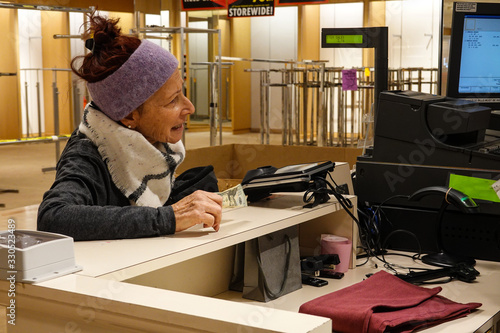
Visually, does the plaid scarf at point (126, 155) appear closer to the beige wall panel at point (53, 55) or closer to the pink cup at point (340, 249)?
the pink cup at point (340, 249)

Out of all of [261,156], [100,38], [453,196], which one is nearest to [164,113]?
[100,38]

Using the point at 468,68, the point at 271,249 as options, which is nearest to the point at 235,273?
the point at 271,249

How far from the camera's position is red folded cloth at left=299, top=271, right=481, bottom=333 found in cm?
122

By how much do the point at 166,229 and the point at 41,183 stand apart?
5986 mm

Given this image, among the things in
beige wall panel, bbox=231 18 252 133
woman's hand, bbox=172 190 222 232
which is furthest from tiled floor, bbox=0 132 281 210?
woman's hand, bbox=172 190 222 232

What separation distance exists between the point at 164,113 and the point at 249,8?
6349mm

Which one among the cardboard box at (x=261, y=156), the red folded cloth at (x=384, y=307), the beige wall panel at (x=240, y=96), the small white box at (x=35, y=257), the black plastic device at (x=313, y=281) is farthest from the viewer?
the beige wall panel at (x=240, y=96)

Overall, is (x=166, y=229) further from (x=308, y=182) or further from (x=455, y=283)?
(x=455, y=283)

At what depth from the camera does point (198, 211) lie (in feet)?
4.28

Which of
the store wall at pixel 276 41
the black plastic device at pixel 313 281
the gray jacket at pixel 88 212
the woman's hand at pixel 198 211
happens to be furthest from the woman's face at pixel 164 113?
the store wall at pixel 276 41

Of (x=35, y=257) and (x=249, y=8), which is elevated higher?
(x=249, y=8)

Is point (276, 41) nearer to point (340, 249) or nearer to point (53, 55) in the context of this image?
point (53, 55)

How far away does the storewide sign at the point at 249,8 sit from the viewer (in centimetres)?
752

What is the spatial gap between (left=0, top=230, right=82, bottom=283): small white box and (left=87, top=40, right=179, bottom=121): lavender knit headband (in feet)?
1.66
